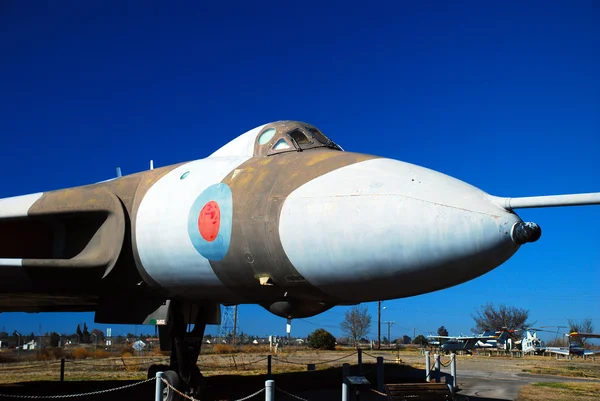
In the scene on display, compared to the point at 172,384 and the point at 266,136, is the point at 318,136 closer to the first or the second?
the point at 266,136

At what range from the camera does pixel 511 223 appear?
470 centimetres

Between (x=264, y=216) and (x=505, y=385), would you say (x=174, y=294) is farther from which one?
(x=505, y=385)

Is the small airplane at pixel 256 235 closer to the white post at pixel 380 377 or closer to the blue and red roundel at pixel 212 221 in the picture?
the blue and red roundel at pixel 212 221

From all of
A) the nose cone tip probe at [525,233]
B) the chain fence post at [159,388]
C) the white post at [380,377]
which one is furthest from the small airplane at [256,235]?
the white post at [380,377]

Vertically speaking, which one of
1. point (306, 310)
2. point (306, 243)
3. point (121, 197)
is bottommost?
point (306, 310)

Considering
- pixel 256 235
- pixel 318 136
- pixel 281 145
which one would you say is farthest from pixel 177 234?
pixel 318 136

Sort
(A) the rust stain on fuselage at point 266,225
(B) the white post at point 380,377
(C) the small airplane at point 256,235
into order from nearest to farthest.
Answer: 1. (C) the small airplane at point 256,235
2. (A) the rust stain on fuselage at point 266,225
3. (B) the white post at point 380,377

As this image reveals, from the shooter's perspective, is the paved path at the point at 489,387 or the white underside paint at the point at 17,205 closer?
the white underside paint at the point at 17,205

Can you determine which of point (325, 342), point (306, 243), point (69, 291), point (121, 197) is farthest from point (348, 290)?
point (325, 342)

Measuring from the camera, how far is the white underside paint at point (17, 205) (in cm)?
766

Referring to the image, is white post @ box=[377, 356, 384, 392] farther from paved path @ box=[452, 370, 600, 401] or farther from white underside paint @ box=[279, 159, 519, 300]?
white underside paint @ box=[279, 159, 519, 300]

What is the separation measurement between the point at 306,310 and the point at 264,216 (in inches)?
49.7

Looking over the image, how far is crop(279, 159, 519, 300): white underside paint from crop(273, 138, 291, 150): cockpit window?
1.35 m

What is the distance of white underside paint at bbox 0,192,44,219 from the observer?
766 cm
